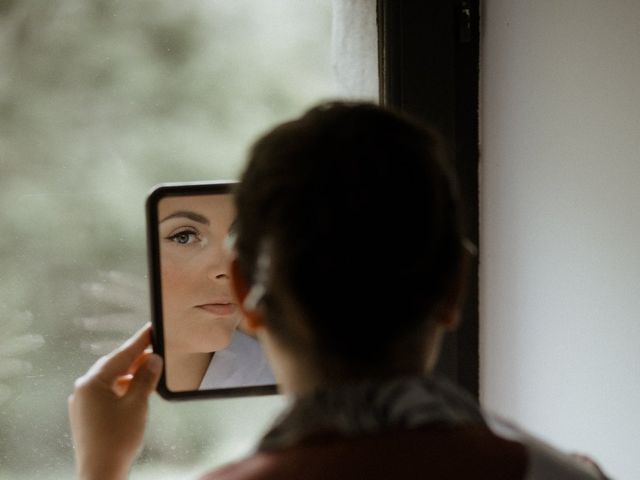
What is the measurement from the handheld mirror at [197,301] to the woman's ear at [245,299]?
0.67 feet

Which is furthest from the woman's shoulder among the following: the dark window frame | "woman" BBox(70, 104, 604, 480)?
the dark window frame

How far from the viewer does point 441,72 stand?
3.70ft

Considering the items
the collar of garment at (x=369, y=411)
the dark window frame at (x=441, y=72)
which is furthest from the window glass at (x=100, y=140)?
the collar of garment at (x=369, y=411)

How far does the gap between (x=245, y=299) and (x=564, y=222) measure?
515 mm

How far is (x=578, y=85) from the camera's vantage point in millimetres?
989

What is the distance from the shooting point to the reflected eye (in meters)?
0.85

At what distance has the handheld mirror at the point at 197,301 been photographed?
0.85 meters

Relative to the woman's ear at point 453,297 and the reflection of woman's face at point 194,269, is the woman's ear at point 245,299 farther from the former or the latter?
the reflection of woman's face at point 194,269

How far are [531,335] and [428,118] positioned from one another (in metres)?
0.28

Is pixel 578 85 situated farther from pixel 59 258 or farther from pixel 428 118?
pixel 59 258

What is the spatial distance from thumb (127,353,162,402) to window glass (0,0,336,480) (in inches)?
12.0

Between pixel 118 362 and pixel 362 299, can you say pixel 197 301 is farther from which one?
pixel 362 299

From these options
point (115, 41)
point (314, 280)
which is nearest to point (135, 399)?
point (314, 280)

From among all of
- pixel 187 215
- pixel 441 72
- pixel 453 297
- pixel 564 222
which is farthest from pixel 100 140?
pixel 453 297
